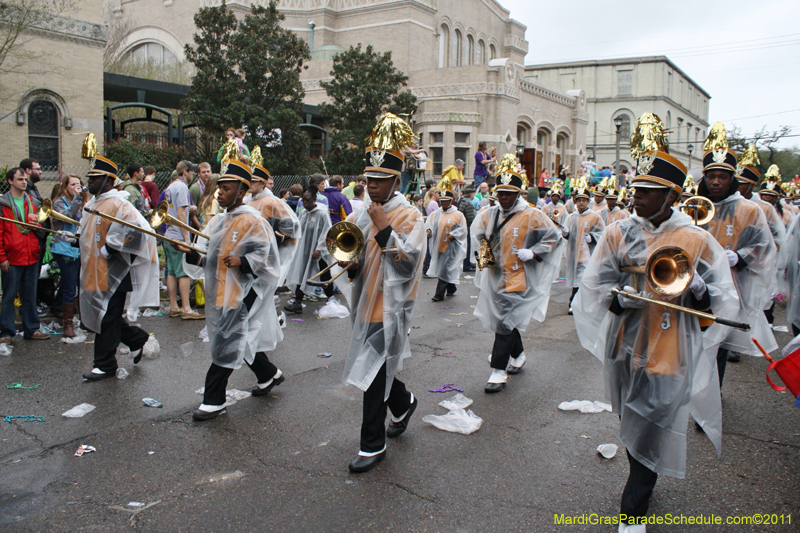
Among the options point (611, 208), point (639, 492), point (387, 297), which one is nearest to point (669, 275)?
point (639, 492)

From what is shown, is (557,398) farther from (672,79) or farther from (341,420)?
(672,79)

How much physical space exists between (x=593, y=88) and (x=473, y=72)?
33.1m

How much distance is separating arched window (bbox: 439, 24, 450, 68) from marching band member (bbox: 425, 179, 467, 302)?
28.6 meters

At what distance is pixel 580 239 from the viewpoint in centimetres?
976

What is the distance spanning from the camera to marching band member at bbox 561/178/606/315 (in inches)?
377

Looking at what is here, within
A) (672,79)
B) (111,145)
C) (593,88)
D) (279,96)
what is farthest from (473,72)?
(672,79)

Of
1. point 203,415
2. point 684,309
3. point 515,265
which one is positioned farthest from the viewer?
point 515,265

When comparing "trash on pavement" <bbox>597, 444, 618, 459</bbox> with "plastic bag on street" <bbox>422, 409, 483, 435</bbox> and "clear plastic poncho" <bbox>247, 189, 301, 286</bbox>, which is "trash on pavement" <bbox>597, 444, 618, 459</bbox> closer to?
"plastic bag on street" <bbox>422, 409, 483, 435</bbox>

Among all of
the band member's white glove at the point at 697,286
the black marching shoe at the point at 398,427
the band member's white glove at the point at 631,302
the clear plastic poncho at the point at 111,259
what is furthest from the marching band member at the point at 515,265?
the clear plastic poncho at the point at 111,259

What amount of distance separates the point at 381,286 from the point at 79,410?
2.83 m

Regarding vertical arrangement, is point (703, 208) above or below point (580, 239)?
above

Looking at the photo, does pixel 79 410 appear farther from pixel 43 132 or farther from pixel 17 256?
pixel 43 132

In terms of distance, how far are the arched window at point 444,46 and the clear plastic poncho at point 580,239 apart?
99.1 ft

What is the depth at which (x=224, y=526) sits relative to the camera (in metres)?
3.40
